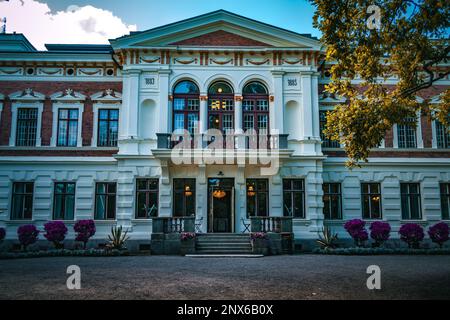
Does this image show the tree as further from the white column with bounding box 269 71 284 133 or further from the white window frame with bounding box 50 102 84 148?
the white window frame with bounding box 50 102 84 148

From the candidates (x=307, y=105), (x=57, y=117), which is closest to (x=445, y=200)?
(x=307, y=105)

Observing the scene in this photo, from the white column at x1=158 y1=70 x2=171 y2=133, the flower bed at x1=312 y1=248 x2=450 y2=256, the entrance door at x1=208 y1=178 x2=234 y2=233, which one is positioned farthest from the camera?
the white column at x1=158 y1=70 x2=171 y2=133

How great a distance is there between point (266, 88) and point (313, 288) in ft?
46.0

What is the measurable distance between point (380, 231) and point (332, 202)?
3032 mm

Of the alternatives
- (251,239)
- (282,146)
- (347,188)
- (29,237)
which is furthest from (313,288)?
(29,237)

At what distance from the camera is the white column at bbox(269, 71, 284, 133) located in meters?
19.6

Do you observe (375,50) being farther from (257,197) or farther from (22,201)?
(22,201)

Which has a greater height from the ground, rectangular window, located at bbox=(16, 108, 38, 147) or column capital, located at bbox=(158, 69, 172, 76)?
column capital, located at bbox=(158, 69, 172, 76)

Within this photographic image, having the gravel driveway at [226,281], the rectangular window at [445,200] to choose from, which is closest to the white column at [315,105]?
the rectangular window at [445,200]

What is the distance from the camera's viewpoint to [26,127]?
20438 mm

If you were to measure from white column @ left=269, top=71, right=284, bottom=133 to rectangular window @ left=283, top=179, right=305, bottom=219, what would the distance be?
9.53 feet

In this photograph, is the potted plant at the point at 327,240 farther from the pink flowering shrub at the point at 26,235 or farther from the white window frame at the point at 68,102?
→ the white window frame at the point at 68,102

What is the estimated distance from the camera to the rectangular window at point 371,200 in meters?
20.1

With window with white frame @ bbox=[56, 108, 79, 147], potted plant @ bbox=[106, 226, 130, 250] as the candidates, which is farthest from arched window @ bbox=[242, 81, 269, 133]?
window with white frame @ bbox=[56, 108, 79, 147]
